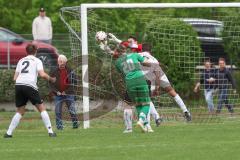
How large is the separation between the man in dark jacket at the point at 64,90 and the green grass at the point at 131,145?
54.2 inches

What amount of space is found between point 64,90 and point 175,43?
418 centimetres

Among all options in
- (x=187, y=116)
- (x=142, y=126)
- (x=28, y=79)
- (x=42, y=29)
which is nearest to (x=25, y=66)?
(x=28, y=79)

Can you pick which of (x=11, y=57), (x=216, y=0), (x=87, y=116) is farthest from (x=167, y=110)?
(x=216, y=0)

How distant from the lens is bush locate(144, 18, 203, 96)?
25119mm


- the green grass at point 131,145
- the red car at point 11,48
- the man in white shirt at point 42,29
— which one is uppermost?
the man in white shirt at point 42,29

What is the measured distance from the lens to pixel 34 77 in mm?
18297

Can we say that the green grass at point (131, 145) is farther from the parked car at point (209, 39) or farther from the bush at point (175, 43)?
the parked car at point (209, 39)

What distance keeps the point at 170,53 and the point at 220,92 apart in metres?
1.83

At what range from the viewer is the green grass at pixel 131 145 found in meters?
14.0

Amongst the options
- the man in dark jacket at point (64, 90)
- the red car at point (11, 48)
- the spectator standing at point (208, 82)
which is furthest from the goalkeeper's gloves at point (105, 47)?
the red car at point (11, 48)

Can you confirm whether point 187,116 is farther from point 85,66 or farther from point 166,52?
point 166,52

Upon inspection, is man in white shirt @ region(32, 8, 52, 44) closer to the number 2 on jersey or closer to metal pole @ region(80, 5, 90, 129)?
metal pole @ region(80, 5, 90, 129)

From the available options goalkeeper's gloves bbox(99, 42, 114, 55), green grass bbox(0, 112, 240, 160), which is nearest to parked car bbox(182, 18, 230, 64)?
goalkeeper's gloves bbox(99, 42, 114, 55)

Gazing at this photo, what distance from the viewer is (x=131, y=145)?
15688 millimetres
